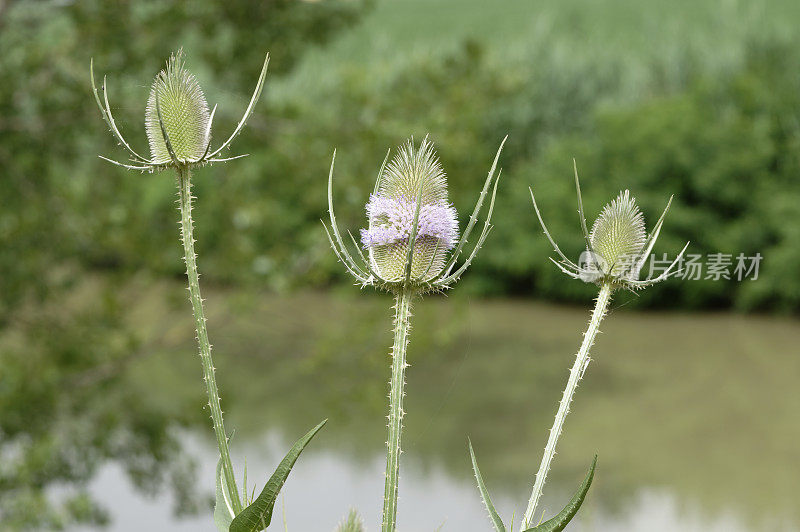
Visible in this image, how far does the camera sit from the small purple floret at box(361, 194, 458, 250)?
0.73 metres

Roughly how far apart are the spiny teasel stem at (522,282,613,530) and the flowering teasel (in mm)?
103

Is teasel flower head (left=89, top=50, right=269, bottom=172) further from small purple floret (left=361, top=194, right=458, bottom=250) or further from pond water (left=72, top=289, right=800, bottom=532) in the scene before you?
pond water (left=72, top=289, right=800, bottom=532)

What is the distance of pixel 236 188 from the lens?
627 centimetres

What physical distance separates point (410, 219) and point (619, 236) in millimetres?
171

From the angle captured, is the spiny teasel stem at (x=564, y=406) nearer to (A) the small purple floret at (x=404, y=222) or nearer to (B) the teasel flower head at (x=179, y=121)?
(A) the small purple floret at (x=404, y=222)

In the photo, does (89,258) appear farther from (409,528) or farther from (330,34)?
(409,528)

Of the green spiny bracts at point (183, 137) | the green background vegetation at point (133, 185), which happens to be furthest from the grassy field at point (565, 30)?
the green spiny bracts at point (183, 137)

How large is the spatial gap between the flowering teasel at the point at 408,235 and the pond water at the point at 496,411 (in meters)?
5.08

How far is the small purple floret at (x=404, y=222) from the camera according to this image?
728mm

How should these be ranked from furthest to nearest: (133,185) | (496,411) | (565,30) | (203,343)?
(565,30) < (496,411) < (133,185) < (203,343)

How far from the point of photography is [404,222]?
2.40 ft

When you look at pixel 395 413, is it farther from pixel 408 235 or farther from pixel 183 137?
pixel 183 137

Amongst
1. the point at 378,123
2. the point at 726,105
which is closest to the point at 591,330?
the point at 378,123

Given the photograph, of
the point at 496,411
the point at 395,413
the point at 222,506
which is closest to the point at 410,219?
the point at 395,413
